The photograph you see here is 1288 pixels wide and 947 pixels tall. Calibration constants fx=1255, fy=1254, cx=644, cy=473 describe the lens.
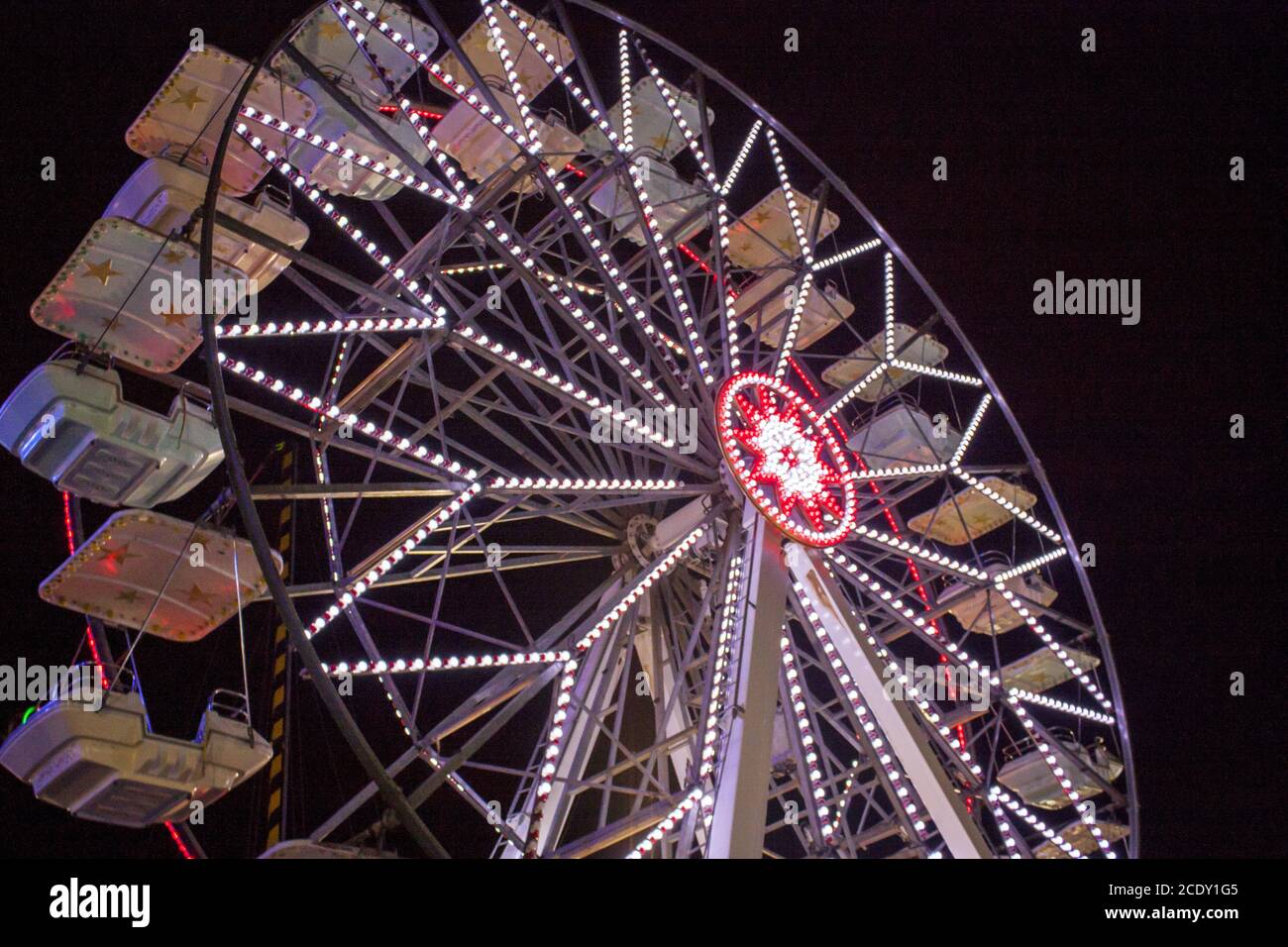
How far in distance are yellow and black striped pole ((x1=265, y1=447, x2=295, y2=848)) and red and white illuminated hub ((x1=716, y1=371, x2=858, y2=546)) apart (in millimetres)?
3298

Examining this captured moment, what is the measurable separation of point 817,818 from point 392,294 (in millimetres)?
4755

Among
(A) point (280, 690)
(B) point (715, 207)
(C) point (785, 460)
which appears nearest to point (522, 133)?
(B) point (715, 207)

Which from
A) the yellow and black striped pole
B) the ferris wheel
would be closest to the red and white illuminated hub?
the ferris wheel

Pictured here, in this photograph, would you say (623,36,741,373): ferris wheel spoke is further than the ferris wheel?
Yes

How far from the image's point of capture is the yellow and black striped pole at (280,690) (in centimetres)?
950

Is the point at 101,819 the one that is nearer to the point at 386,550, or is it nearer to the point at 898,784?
the point at 386,550

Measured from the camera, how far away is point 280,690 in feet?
33.6

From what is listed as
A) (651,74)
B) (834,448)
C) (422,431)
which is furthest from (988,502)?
(422,431)

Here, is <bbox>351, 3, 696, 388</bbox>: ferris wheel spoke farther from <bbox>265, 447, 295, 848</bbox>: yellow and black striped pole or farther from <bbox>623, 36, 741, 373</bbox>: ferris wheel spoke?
<bbox>265, 447, 295, 848</bbox>: yellow and black striped pole

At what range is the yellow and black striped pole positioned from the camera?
9500mm

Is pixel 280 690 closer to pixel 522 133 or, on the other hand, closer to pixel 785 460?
pixel 785 460

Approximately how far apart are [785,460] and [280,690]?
14.8 ft

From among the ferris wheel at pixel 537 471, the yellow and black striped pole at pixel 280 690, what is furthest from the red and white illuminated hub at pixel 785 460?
the yellow and black striped pole at pixel 280 690
